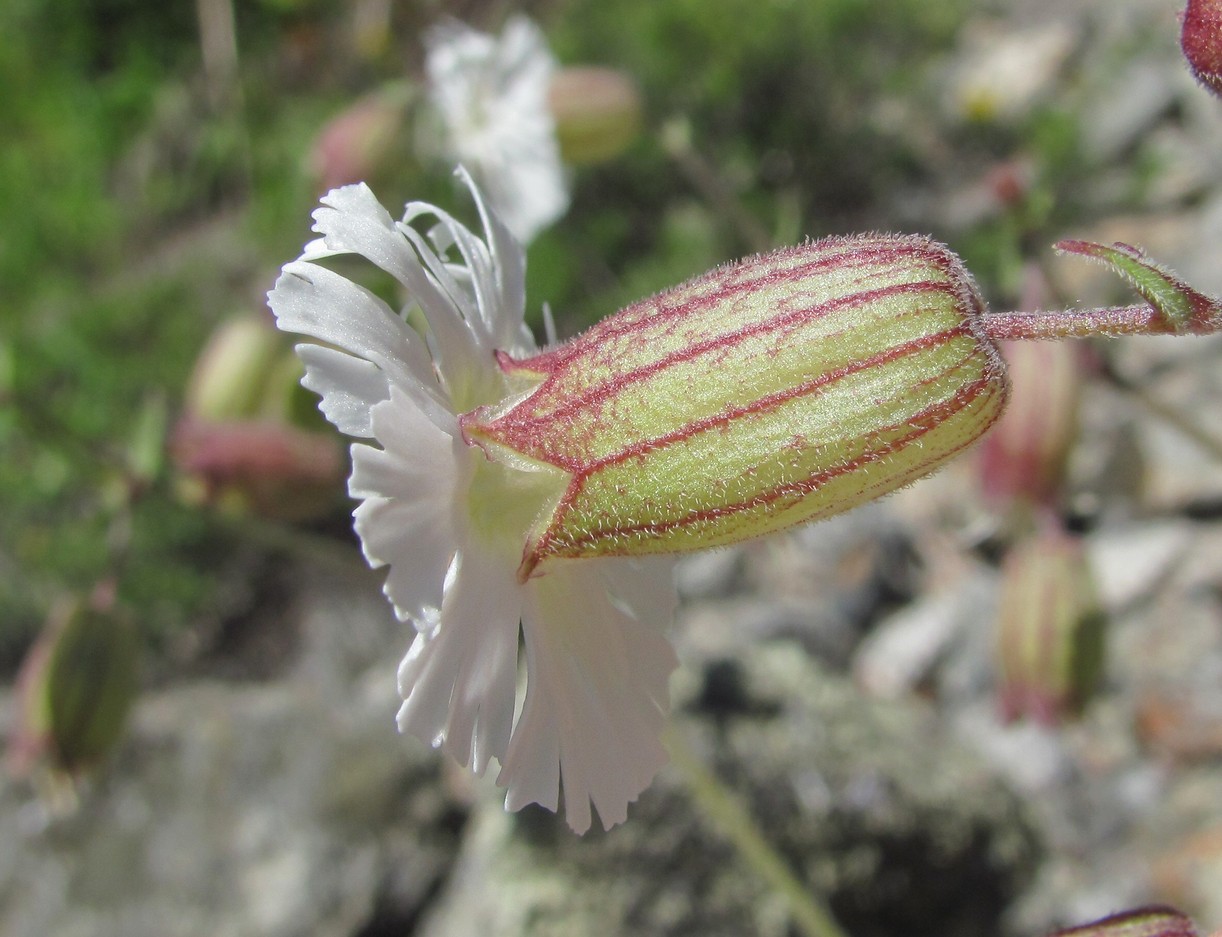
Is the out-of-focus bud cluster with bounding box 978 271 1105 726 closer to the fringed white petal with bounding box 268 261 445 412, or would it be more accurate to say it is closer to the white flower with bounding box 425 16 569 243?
the white flower with bounding box 425 16 569 243

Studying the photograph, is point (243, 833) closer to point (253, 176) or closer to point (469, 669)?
point (469, 669)

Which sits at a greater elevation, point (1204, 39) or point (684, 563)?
point (1204, 39)

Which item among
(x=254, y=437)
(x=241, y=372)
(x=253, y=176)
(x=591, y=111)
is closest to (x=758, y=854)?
(x=254, y=437)

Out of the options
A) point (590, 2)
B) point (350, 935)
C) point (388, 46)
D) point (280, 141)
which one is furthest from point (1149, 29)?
point (350, 935)

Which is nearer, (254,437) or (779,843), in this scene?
(254,437)

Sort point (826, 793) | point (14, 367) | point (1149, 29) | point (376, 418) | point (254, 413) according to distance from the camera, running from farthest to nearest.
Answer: point (1149, 29) → point (826, 793) → point (254, 413) → point (14, 367) → point (376, 418)

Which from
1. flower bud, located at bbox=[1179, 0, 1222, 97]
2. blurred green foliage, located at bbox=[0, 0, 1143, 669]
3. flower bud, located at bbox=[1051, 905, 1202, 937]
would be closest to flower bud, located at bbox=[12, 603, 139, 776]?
flower bud, located at bbox=[1051, 905, 1202, 937]

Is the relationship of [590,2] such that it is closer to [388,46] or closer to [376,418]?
[388,46]
